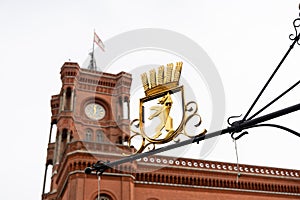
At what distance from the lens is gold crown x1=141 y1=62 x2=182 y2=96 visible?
712 centimetres

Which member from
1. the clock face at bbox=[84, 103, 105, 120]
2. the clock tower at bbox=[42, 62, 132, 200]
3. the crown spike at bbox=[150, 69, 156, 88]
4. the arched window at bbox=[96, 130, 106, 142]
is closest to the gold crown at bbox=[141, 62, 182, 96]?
the crown spike at bbox=[150, 69, 156, 88]

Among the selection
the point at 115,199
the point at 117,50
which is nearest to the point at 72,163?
the point at 115,199

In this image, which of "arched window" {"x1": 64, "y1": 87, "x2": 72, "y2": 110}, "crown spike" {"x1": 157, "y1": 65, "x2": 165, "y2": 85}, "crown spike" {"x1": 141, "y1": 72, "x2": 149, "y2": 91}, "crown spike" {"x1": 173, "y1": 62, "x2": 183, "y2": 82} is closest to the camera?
"crown spike" {"x1": 173, "y1": 62, "x2": 183, "y2": 82}

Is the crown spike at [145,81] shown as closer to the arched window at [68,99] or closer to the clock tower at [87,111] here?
the clock tower at [87,111]

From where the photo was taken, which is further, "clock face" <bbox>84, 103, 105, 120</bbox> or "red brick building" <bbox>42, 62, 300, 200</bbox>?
"clock face" <bbox>84, 103, 105, 120</bbox>

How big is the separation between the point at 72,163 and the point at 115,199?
3.24m

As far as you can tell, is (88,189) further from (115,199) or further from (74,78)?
(74,78)

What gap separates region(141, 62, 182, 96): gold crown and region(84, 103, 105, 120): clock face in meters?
36.3

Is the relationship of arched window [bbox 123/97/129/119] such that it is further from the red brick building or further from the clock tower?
the red brick building

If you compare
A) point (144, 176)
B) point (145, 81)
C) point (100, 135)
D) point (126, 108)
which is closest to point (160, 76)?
point (145, 81)

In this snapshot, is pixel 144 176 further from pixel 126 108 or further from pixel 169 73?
pixel 169 73

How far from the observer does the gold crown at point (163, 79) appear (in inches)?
280

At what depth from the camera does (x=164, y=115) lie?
7121 mm

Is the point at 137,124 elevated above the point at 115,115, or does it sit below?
below
